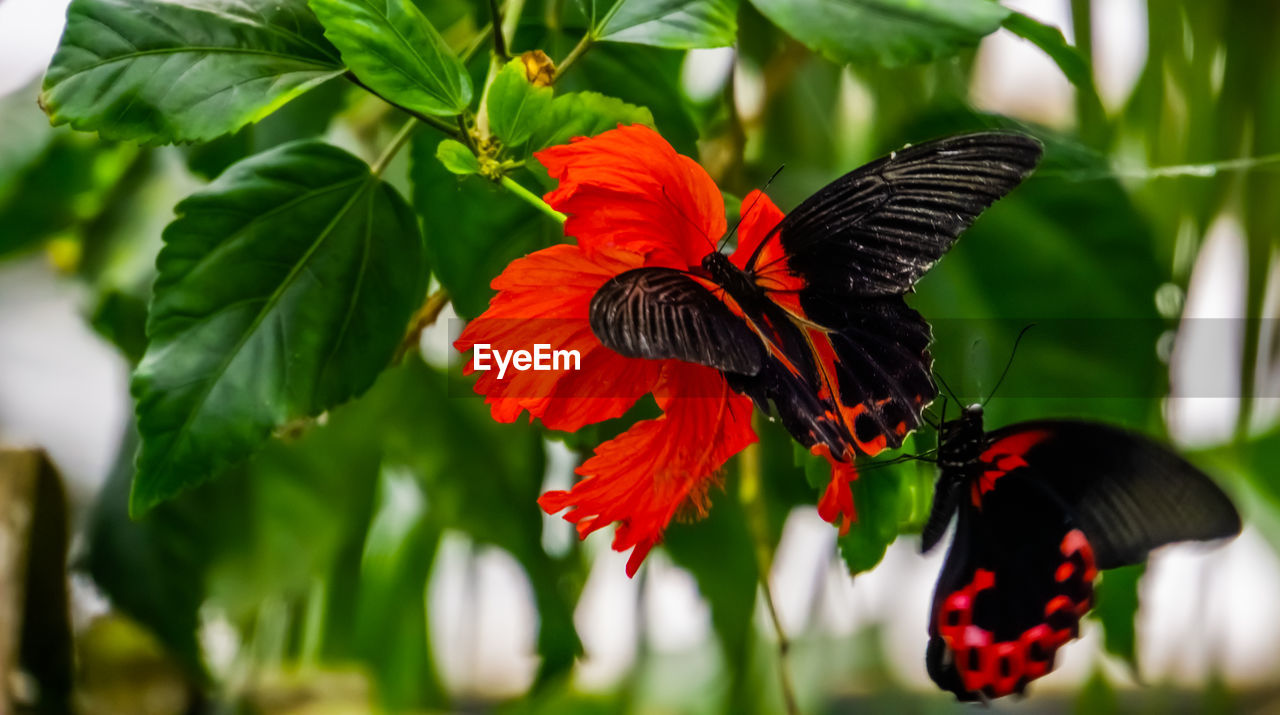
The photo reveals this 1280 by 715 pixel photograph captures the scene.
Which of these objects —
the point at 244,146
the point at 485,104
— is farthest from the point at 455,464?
the point at 485,104

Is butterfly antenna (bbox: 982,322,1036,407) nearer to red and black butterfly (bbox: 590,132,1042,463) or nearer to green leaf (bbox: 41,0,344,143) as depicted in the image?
red and black butterfly (bbox: 590,132,1042,463)

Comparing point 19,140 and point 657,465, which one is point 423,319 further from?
point 19,140

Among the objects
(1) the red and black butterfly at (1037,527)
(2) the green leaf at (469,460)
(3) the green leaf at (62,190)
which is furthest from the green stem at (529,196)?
(3) the green leaf at (62,190)

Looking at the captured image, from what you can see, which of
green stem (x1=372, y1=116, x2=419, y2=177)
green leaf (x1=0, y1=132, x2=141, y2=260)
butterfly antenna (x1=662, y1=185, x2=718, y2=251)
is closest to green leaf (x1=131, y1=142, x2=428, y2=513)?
green stem (x1=372, y1=116, x2=419, y2=177)

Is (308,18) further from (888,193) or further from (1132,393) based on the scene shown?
(1132,393)

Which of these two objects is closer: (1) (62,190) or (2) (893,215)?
(2) (893,215)

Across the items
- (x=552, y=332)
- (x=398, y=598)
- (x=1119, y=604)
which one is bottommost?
(x=398, y=598)

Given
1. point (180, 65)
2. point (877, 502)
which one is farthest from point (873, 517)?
point (180, 65)

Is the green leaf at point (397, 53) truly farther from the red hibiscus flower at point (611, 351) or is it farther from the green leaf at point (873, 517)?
the green leaf at point (873, 517)
